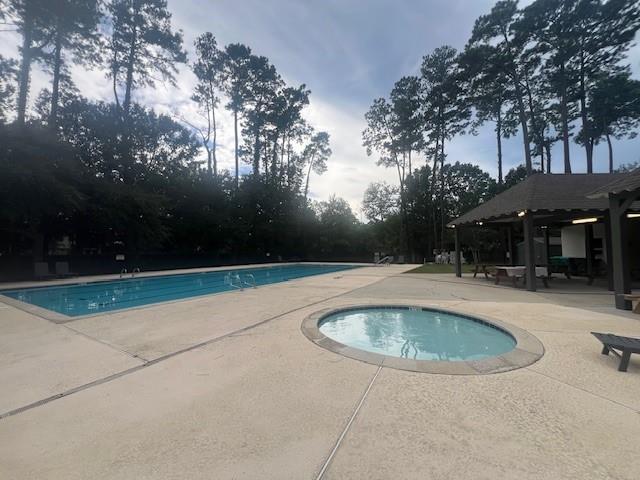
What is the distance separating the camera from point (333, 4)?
9.74m

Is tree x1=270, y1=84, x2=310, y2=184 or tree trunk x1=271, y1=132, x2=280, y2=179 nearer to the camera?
tree x1=270, y1=84, x2=310, y2=184

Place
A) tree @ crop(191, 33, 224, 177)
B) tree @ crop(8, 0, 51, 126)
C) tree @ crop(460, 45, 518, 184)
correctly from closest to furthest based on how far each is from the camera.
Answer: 1. tree @ crop(8, 0, 51, 126)
2. tree @ crop(460, 45, 518, 184)
3. tree @ crop(191, 33, 224, 177)

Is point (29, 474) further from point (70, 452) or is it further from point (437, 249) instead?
point (437, 249)

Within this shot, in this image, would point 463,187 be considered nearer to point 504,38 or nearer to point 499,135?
point 499,135

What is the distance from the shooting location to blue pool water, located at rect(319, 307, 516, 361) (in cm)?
457

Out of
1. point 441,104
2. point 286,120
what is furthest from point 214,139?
point 441,104

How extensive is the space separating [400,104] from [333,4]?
17.9 metres

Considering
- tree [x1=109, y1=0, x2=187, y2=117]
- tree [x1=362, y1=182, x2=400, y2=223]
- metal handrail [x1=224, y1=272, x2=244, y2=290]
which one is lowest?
metal handrail [x1=224, y1=272, x2=244, y2=290]

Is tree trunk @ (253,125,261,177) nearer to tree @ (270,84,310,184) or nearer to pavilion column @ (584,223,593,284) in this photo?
tree @ (270,84,310,184)

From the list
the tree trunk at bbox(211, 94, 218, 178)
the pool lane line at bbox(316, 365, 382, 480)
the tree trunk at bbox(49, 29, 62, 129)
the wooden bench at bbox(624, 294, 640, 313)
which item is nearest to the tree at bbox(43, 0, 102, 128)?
the tree trunk at bbox(49, 29, 62, 129)

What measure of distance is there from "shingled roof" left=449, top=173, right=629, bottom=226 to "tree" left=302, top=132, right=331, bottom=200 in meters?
20.1

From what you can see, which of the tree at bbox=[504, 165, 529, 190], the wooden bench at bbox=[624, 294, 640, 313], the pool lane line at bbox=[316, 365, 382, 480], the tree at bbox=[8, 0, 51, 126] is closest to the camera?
the pool lane line at bbox=[316, 365, 382, 480]

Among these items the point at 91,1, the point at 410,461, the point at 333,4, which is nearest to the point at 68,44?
the point at 91,1

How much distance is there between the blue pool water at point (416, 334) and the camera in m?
4.57
